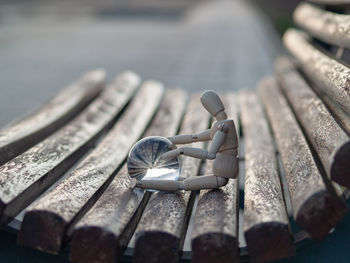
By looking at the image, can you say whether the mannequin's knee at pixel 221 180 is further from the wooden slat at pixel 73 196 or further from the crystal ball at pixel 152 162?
the wooden slat at pixel 73 196

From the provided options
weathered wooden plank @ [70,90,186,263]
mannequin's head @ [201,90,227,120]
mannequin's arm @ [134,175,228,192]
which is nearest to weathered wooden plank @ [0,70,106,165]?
weathered wooden plank @ [70,90,186,263]

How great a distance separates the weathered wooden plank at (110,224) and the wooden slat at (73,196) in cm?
7

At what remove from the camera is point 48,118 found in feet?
11.2

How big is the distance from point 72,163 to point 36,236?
96 cm

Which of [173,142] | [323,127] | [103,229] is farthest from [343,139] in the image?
[103,229]

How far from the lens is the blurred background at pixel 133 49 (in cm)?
676

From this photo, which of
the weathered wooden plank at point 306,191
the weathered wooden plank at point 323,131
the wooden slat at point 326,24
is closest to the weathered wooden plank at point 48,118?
the weathered wooden plank at point 306,191

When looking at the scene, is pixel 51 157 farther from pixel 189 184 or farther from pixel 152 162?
pixel 189 184

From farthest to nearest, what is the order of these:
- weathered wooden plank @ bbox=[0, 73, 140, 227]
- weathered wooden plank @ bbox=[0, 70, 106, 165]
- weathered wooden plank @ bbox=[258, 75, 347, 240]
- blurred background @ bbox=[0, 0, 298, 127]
Answer: blurred background @ bbox=[0, 0, 298, 127]
weathered wooden plank @ bbox=[0, 70, 106, 165]
weathered wooden plank @ bbox=[0, 73, 140, 227]
weathered wooden plank @ bbox=[258, 75, 347, 240]

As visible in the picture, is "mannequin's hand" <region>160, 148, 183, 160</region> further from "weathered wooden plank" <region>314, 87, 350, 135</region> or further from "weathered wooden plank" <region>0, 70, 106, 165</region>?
"weathered wooden plank" <region>0, 70, 106, 165</region>

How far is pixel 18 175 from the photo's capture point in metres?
2.37

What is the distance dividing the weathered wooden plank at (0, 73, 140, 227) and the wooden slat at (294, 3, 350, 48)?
1.74 m

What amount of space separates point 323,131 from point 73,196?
51.2 inches

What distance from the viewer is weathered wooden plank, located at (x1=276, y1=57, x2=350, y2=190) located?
196 centimetres
